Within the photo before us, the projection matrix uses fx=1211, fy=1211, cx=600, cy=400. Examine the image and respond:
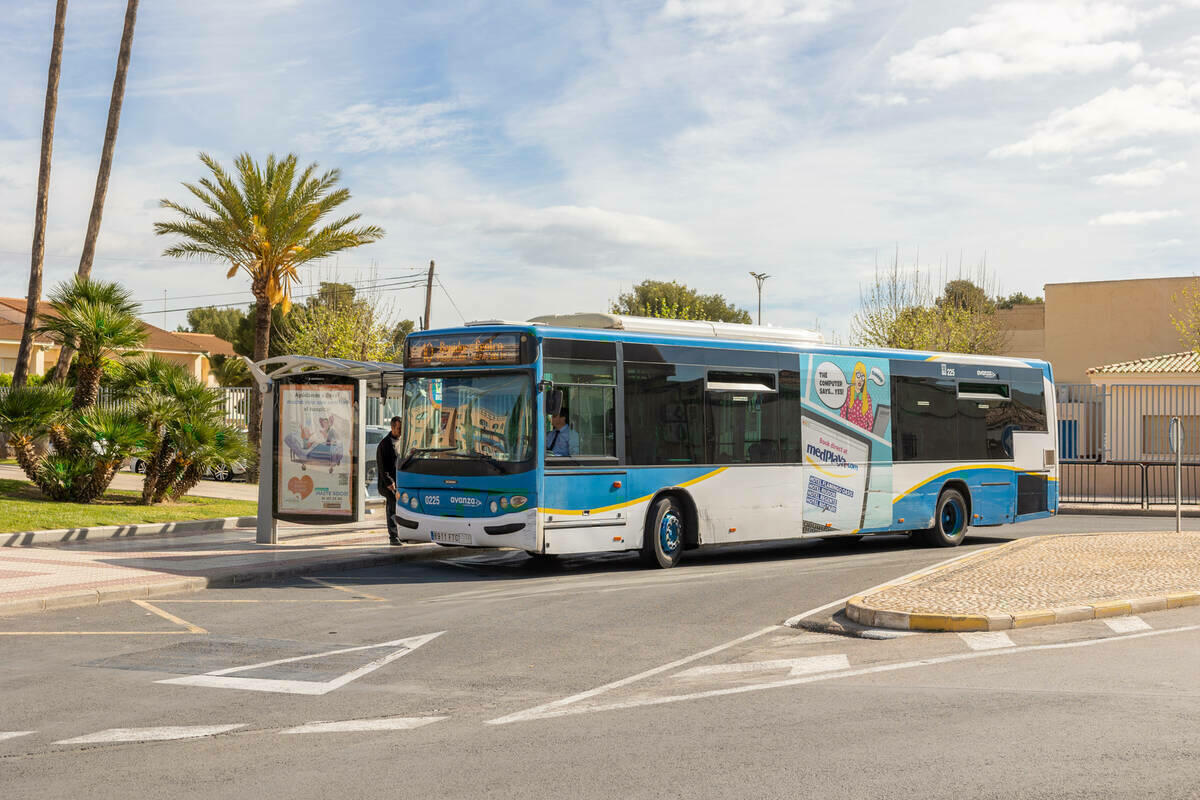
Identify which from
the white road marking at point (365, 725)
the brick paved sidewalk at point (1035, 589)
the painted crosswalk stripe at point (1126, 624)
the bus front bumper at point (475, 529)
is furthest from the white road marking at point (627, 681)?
the bus front bumper at point (475, 529)

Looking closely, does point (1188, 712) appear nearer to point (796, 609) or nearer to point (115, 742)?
point (796, 609)

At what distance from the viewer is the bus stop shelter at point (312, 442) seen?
17.7 metres

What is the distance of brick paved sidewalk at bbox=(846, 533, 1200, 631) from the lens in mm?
10992

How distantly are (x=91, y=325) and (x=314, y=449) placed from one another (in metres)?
6.37

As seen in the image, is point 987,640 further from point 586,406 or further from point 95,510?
point 95,510

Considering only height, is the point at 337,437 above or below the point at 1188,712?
above

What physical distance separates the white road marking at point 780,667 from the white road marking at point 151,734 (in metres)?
3.28

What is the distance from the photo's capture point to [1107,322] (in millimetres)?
51969

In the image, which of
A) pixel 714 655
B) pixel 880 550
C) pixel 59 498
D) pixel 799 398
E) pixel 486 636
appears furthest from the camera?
pixel 59 498

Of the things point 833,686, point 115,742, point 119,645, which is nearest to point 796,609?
point 833,686

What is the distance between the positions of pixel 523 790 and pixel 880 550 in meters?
14.4

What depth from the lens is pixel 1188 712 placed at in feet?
24.2

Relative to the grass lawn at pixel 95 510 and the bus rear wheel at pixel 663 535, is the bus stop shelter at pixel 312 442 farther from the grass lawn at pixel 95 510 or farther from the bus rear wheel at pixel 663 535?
the bus rear wheel at pixel 663 535

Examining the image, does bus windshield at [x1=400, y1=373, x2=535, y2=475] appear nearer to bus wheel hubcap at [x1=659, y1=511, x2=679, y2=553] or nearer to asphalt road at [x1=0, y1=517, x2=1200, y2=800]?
asphalt road at [x1=0, y1=517, x2=1200, y2=800]
